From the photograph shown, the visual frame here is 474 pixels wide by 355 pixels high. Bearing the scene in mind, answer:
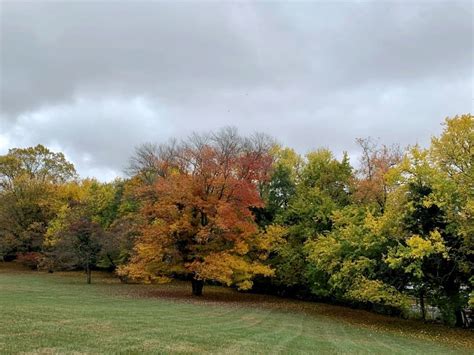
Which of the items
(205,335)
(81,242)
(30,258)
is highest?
(81,242)

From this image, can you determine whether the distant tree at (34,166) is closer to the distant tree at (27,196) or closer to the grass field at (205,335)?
the distant tree at (27,196)

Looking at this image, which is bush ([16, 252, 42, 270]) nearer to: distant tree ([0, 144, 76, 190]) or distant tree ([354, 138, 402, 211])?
distant tree ([0, 144, 76, 190])

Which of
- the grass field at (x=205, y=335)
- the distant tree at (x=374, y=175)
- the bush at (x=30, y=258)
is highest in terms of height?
the distant tree at (x=374, y=175)

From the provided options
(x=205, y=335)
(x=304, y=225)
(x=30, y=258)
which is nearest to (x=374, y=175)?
(x=304, y=225)

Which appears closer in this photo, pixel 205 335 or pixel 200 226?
pixel 205 335

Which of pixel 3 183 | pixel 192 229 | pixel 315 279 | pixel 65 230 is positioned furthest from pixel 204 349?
pixel 3 183

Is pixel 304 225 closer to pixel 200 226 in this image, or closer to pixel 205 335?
pixel 200 226

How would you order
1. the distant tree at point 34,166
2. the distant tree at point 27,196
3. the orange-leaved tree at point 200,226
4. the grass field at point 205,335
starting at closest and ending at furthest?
the grass field at point 205,335 < the orange-leaved tree at point 200,226 < the distant tree at point 27,196 < the distant tree at point 34,166

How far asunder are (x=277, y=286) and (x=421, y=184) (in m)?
20.1

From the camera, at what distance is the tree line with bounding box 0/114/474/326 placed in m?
22.5

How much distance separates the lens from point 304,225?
3516 centimetres

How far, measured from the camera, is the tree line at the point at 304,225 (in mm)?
22500

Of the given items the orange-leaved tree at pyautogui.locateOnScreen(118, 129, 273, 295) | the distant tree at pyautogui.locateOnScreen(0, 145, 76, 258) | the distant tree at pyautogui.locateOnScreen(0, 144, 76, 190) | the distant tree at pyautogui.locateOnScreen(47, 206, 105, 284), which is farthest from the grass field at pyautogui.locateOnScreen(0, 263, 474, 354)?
the distant tree at pyautogui.locateOnScreen(0, 144, 76, 190)

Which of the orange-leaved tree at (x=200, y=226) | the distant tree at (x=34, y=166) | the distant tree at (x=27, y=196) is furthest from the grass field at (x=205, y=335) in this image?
the distant tree at (x=34, y=166)
